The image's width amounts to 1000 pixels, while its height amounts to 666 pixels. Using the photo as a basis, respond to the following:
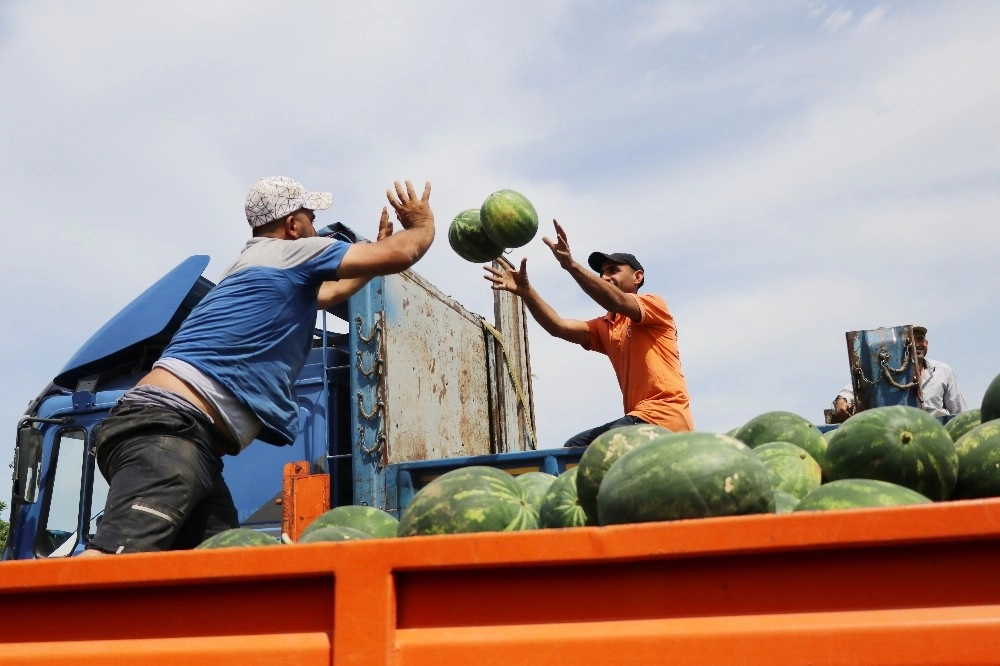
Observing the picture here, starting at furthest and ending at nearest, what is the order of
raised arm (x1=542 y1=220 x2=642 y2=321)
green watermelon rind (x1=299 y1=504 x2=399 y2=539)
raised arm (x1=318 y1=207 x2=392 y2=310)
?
raised arm (x1=542 y1=220 x2=642 y2=321)
raised arm (x1=318 y1=207 x2=392 y2=310)
green watermelon rind (x1=299 y1=504 x2=399 y2=539)

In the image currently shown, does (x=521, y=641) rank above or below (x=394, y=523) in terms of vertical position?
below

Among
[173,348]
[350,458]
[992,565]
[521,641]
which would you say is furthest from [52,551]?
[992,565]

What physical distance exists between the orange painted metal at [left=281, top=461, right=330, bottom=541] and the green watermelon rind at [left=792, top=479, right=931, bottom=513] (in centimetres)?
407

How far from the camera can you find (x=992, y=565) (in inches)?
59.7

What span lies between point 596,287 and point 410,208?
1752mm

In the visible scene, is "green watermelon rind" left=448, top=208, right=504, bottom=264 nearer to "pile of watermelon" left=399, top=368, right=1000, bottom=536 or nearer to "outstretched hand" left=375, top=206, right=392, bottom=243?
"outstretched hand" left=375, top=206, right=392, bottom=243

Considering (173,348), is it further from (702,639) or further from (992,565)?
(992,565)

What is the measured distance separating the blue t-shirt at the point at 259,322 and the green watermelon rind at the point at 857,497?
215cm

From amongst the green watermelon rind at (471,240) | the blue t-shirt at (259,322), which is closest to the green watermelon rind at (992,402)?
the blue t-shirt at (259,322)

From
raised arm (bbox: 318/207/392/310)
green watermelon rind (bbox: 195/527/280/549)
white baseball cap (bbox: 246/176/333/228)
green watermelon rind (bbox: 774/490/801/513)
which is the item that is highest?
white baseball cap (bbox: 246/176/333/228)

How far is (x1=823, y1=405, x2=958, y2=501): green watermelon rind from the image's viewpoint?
2271mm

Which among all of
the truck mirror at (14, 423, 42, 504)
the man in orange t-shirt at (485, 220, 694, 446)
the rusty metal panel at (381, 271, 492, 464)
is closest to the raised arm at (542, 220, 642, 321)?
the man in orange t-shirt at (485, 220, 694, 446)

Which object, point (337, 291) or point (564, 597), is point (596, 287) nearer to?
point (337, 291)

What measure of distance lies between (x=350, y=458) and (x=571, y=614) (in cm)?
471
